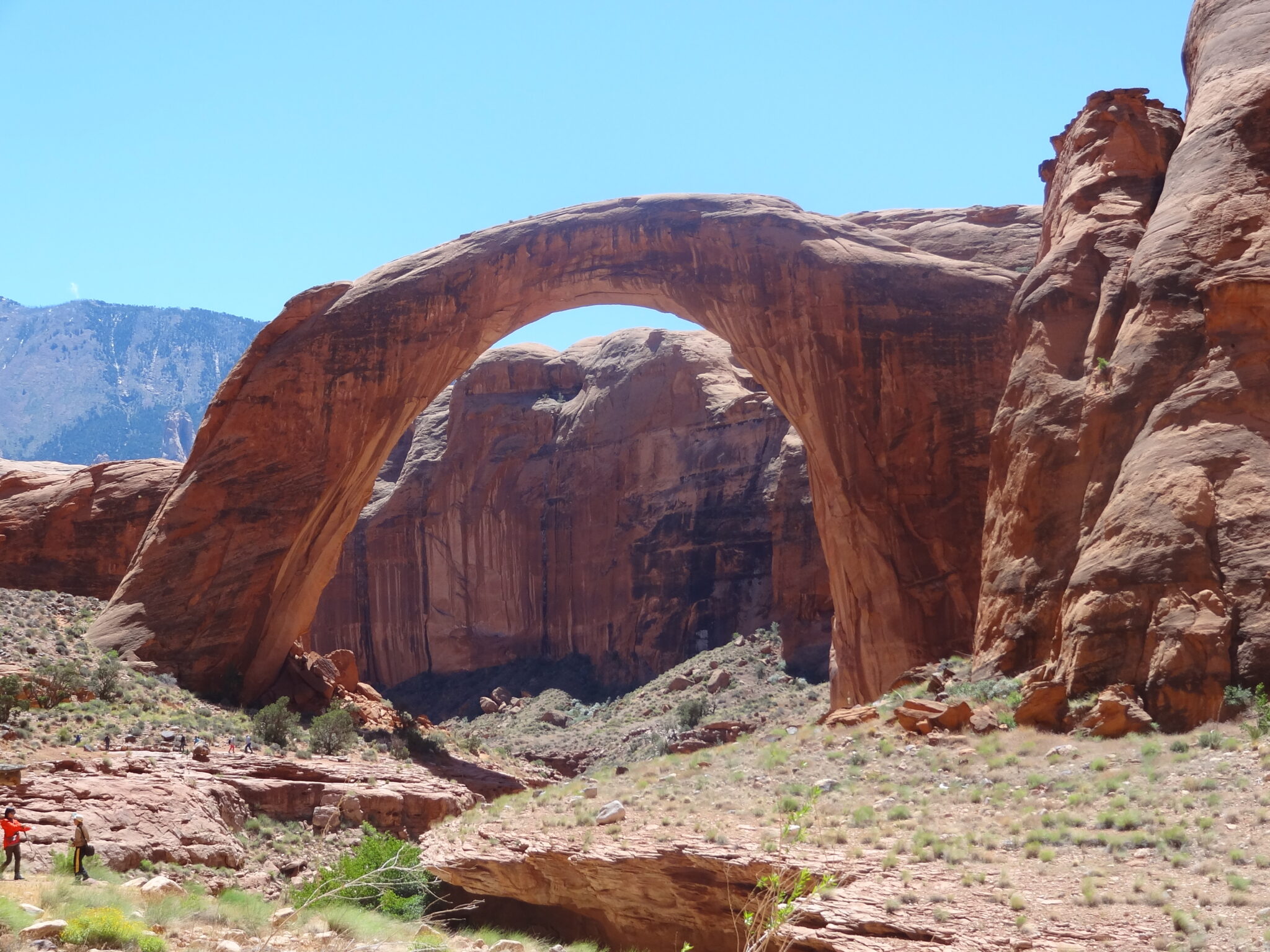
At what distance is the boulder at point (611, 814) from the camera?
12.6m

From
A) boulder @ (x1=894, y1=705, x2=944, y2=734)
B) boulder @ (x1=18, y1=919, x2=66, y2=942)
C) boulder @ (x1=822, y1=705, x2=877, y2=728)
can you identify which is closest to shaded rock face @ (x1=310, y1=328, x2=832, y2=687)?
boulder @ (x1=822, y1=705, x2=877, y2=728)

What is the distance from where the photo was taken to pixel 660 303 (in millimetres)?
25156

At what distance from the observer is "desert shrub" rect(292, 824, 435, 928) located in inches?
476

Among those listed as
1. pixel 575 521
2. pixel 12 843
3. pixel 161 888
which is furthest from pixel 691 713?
pixel 12 843

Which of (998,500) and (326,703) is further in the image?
(326,703)

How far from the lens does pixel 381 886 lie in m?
11.4

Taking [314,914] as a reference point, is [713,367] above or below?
above

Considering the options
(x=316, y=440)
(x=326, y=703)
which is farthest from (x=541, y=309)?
(x=326, y=703)

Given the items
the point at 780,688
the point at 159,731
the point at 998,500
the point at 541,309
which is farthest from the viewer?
the point at 780,688

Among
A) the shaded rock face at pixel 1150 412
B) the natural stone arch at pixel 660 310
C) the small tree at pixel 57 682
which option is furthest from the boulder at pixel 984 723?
the small tree at pixel 57 682

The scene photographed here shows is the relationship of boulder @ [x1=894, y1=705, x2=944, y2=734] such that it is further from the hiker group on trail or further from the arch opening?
the arch opening

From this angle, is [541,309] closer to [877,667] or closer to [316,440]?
[316,440]

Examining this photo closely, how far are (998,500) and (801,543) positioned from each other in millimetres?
16968

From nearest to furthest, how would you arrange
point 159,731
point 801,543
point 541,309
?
1. point 159,731
2. point 541,309
3. point 801,543
